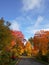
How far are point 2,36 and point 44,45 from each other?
27589mm

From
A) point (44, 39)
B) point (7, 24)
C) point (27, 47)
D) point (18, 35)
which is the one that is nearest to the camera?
point (7, 24)

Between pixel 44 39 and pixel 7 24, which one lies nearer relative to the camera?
pixel 7 24

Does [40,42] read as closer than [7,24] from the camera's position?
No

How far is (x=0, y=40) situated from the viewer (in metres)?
25.3

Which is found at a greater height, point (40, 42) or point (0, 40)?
point (40, 42)

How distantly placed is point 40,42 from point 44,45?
1861mm

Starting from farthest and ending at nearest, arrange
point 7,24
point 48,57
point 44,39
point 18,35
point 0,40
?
point 18,35 < point 44,39 < point 48,57 < point 7,24 < point 0,40

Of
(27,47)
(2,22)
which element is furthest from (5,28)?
(27,47)

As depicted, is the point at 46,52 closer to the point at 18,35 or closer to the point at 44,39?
the point at 44,39

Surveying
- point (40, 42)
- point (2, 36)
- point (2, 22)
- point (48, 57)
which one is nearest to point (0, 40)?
point (2, 36)

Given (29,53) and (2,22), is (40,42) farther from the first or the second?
(29,53)

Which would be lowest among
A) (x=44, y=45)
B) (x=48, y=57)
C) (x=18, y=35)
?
(x=48, y=57)

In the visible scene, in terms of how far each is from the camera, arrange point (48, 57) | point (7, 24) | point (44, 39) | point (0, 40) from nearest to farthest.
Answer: point (0, 40)
point (7, 24)
point (48, 57)
point (44, 39)

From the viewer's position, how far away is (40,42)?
53344mm
